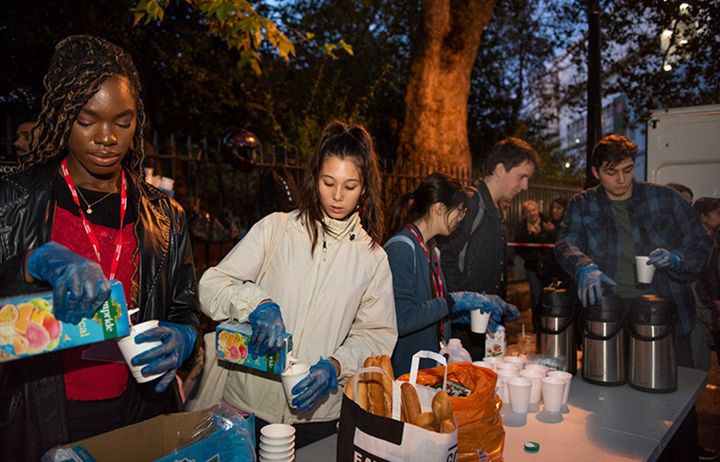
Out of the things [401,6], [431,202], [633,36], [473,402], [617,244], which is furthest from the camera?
[401,6]

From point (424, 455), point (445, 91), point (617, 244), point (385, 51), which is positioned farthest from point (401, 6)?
point (424, 455)

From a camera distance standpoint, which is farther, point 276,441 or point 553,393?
point 553,393

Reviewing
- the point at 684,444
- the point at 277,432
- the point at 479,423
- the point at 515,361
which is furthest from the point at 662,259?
the point at 277,432

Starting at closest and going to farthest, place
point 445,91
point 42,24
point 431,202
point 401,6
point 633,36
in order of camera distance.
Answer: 1. point 431,202
2. point 445,91
3. point 42,24
4. point 633,36
5. point 401,6

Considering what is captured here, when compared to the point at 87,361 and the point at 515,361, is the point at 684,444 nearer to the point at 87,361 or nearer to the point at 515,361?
the point at 515,361

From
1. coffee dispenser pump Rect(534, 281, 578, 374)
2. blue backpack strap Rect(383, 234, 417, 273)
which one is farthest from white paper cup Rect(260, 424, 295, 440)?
coffee dispenser pump Rect(534, 281, 578, 374)

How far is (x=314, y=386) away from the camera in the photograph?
1.96 m

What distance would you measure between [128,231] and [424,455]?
1.29 m

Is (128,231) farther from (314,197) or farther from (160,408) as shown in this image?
(314,197)

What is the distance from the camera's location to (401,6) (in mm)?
19172

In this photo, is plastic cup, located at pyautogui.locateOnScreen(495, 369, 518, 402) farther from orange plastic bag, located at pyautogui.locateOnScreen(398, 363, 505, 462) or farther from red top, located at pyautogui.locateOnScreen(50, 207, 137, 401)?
red top, located at pyautogui.locateOnScreen(50, 207, 137, 401)

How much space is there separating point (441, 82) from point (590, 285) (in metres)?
6.42

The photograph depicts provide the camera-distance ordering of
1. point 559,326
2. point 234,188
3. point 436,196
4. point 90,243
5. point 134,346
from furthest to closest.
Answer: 1. point 234,188
2. point 436,196
3. point 559,326
4. point 90,243
5. point 134,346

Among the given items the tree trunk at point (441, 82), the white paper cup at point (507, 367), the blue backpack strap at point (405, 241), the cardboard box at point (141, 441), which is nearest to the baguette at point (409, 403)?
the cardboard box at point (141, 441)
